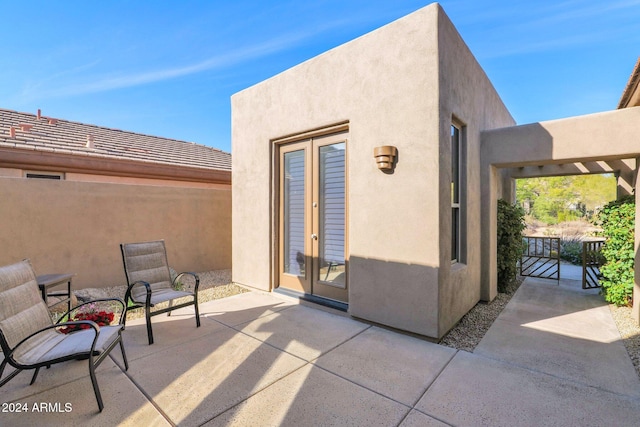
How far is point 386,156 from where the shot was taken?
399 cm

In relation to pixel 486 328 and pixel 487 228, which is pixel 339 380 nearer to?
pixel 486 328

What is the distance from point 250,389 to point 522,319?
4600mm

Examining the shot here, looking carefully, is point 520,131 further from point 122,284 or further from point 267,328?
point 122,284

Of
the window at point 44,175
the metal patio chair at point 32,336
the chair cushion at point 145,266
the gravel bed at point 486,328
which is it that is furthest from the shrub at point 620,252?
the window at point 44,175

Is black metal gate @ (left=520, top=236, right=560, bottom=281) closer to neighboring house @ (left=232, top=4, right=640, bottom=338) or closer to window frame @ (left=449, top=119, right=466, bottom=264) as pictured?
neighboring house @ (left=232, top=4, right=640, bottom=338)

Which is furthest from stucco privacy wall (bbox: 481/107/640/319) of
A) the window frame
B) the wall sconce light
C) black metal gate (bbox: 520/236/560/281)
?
black metal gate (bbox: 520/236/560/281)

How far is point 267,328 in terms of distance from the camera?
4.27m

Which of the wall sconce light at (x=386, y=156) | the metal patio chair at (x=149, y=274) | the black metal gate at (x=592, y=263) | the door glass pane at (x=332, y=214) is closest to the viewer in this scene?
the wall sconce light at (x=386, y=156)

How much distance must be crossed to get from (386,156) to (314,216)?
6.20ft

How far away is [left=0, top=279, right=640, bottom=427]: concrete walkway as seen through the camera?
2.40 m

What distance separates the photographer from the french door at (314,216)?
16.4ft

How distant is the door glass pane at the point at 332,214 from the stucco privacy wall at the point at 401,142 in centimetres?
37

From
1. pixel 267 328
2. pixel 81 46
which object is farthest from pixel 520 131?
pixel 81 46

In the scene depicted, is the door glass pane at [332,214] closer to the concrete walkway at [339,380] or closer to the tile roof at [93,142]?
the concrete walkway at [339,380]
